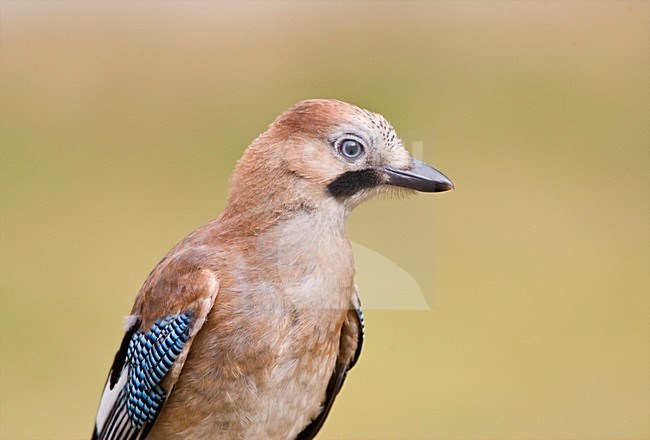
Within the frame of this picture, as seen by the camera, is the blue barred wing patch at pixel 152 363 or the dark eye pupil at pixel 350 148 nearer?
the dark eye pupil at pixel 350 148

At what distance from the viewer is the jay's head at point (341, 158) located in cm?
208

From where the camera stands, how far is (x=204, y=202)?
3965 mm

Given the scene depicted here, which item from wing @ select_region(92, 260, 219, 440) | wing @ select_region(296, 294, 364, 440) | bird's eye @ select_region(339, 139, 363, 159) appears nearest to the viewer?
bird's eye @ select_region(339, 139, 363, 159)

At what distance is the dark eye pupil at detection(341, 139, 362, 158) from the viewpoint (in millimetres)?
2076

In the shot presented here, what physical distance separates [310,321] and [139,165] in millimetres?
2142

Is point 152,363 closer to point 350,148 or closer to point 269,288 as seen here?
point 269,288

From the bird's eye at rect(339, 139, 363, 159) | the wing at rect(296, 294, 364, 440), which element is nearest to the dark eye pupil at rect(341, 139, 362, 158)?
the bird's eye at rect(339, 139, 363, 159)

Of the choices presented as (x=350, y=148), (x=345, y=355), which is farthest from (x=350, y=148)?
(x=345, y=355)

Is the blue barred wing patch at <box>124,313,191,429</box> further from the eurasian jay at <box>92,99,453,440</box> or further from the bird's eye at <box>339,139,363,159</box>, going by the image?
the bird's eye at <box>339,139,363,159</box>

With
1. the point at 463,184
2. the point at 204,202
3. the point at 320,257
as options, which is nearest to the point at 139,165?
the point at 204,202

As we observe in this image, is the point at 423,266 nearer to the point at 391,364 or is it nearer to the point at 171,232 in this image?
the point at 391,364

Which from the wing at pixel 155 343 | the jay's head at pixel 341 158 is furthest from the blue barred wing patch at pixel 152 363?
the jay's head at pixel 341 158

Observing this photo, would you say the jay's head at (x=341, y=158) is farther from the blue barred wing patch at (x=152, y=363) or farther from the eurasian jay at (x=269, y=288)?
the blue barred wing patch at (x=152, y=363)

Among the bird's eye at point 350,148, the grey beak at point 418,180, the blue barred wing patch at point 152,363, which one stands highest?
the bird's eye at point 350,148
